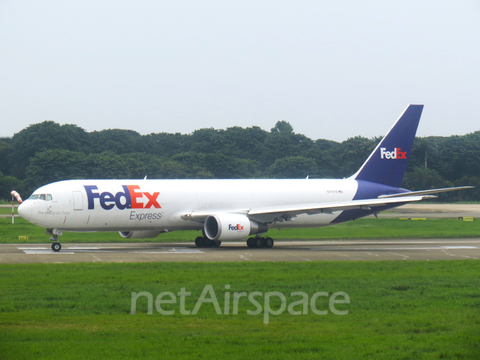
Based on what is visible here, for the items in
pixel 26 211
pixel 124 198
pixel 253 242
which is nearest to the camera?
pixel 26 211

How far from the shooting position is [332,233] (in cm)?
4325

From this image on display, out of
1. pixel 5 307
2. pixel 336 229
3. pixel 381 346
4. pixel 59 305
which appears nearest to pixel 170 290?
pixel 59 305

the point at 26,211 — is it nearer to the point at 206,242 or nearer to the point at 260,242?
the point at 206,242

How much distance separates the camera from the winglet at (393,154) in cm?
3997

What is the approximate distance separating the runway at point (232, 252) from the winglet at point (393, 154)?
15.8 ft

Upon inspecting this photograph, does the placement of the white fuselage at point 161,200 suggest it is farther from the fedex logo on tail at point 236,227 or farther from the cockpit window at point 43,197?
the fedex logo on tail at point 236,227

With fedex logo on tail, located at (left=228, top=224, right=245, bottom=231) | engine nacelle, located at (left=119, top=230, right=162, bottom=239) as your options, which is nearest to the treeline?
engine nacelle, located at (left=119, top=230, right=162, bottom=239)

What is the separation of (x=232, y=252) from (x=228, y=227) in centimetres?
186

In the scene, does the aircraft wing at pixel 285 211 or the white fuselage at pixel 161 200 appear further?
the aircraft wing at pixel 285 211

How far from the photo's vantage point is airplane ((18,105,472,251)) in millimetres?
31344

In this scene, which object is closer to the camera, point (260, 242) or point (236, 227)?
point (236, 227)

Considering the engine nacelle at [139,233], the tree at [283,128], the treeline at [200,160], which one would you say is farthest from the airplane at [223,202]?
the tree at [283,128]

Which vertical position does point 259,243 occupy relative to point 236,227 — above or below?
below

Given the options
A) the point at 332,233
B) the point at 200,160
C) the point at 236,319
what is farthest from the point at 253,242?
the point at 200,160
